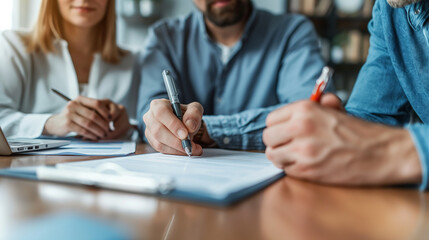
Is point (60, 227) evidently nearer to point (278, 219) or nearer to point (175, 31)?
point (278, 219)

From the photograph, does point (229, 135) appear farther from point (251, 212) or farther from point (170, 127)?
point (251, 212)

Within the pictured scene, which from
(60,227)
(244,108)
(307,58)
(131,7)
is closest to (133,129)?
(244,108)

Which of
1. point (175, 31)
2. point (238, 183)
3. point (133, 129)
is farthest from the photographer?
point (175, 31)

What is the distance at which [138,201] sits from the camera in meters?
0.36

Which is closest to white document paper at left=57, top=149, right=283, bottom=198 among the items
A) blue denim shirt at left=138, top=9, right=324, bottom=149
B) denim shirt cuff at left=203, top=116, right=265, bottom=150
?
denim shirt cuff at left=203, top=116, right=265, bottom=150

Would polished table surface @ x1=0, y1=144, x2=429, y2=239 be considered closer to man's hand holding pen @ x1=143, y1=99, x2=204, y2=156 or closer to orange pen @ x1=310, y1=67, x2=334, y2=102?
orange pen @ x1=310, y1=67, x2=334, y2=102

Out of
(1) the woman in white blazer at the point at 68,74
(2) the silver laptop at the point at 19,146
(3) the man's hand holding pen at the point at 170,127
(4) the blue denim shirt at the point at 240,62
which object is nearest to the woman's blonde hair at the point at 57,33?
(1) the woman in white blazer at the point at 68,74

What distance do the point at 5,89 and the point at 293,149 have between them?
1.07 metres

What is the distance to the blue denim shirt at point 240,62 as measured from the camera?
1.26m

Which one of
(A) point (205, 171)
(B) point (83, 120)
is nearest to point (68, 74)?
(B) point (83, 120)

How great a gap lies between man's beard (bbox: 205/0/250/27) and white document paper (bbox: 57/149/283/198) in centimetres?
80

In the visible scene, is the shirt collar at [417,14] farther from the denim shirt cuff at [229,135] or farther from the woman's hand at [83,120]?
the woman's hand at [83,120]

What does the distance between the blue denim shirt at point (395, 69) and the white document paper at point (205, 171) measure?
13.2 inches

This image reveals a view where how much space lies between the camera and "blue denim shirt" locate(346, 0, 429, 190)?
0.75 meters
